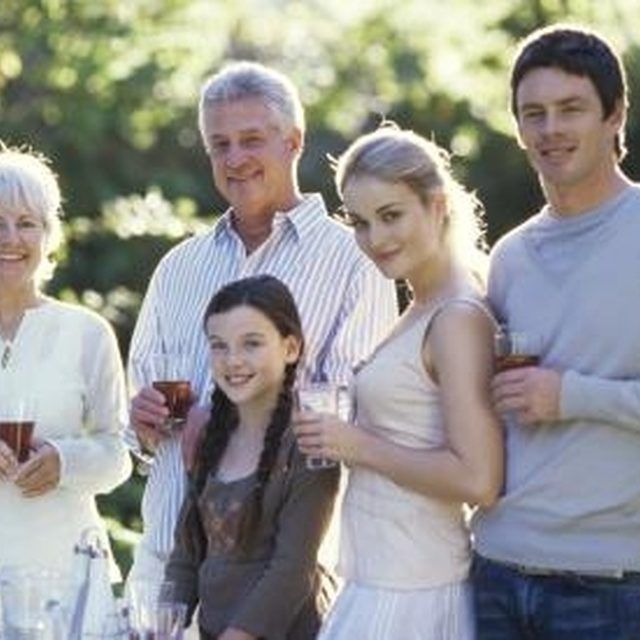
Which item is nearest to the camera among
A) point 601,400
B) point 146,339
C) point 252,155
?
point 601,400

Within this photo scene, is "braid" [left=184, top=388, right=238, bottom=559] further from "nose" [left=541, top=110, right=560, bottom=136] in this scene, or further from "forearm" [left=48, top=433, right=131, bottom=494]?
"nose" [left=541, top=110, right=560, bottom=136]

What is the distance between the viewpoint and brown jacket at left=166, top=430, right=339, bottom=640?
17.6 feet

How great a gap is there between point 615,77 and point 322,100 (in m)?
12.9

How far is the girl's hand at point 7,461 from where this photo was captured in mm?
5879

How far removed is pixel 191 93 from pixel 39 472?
33.7 ft

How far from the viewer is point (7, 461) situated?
5910 mm

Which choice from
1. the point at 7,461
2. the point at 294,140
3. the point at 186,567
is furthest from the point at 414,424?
the point at 7,461

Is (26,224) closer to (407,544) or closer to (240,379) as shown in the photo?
(240,379)

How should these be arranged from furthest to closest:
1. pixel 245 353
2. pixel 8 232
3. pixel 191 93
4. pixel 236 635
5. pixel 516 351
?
pixel 191 93 < pixel 8 232 < pixel 245 353 < pixel 236 635 < pixel 516 351

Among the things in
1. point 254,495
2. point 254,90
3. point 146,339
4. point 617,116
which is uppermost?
point 254,90

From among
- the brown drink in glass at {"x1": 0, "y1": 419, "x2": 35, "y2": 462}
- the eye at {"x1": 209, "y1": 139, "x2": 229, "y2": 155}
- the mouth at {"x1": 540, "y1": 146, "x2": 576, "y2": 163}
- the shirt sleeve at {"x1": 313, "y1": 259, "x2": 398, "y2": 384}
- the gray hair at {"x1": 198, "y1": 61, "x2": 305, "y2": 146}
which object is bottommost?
the brown drink in glass at {"x1": 0, "y1": 419, "x2": 35, "y2": 462}

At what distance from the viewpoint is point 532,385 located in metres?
4.88

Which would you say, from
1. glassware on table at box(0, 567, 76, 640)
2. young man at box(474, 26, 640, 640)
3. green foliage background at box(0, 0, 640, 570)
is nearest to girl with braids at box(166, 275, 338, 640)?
glassware on table at box(0, 567, 76, 640)

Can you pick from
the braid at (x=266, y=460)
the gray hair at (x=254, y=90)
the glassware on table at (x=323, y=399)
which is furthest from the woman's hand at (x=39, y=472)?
the glassware on table at (x=323, y=399)
